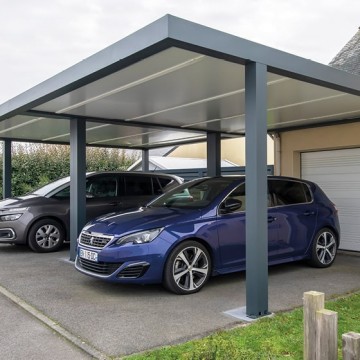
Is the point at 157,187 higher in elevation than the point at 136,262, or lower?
higher

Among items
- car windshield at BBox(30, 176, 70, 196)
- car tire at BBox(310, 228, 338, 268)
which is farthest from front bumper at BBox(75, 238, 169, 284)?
car windshield at BBox(30, 176, 70, 196)

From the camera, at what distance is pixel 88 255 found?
580 centimetres

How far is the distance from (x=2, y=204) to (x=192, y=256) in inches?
203

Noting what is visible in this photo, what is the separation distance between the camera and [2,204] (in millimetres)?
9156

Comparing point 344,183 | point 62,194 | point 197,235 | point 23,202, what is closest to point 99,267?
point 197,235

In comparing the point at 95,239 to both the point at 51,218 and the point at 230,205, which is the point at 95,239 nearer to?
the point at 230,205

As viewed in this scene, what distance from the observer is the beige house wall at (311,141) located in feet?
28.7

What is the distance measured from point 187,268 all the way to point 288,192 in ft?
7.87

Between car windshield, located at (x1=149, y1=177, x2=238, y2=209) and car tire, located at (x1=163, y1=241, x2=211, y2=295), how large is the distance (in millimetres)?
703

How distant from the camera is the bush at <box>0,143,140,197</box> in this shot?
1688cm

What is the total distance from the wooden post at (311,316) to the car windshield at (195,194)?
3558 mm

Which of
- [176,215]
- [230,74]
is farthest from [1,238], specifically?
[230,74]

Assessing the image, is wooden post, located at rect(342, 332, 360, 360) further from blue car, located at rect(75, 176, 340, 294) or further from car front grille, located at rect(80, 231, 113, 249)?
car front grille, located at rect(80, 231, 113, 249)

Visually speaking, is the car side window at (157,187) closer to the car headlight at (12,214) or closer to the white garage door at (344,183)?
the car headlight at (12,214)
